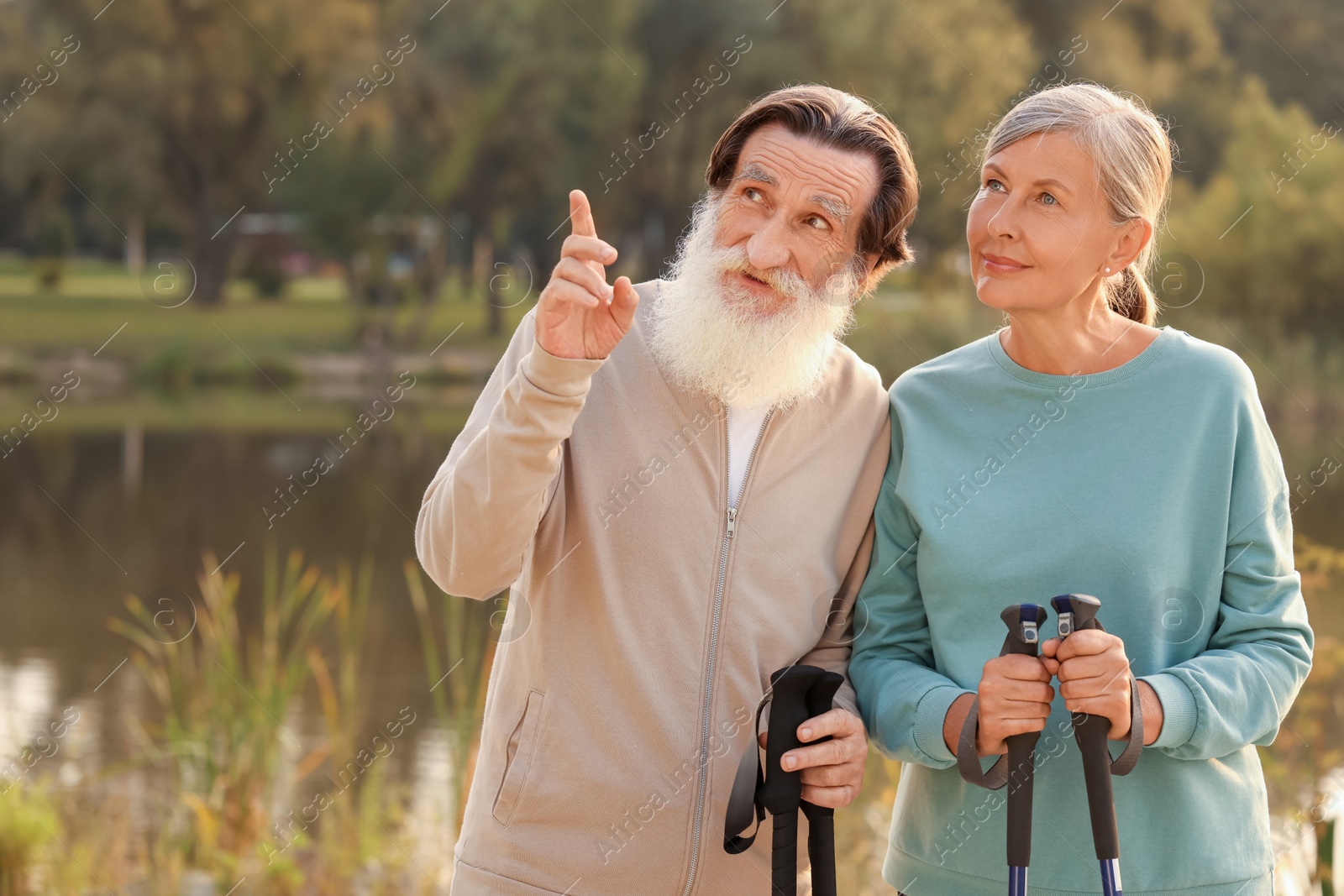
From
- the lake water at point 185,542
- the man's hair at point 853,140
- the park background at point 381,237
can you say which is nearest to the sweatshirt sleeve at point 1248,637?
the man's hair at point 853,140

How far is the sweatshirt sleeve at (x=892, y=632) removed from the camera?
2127 millimetres

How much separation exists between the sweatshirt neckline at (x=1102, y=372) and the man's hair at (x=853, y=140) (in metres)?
0.39

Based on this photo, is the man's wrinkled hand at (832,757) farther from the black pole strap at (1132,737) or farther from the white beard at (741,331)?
the white beard at (741,331)

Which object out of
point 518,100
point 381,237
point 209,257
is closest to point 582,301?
point 518,100

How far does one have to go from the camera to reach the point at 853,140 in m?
2.39

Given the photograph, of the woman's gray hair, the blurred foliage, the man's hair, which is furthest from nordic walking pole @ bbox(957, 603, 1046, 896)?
the blurred foliage

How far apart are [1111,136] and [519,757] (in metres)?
1.35

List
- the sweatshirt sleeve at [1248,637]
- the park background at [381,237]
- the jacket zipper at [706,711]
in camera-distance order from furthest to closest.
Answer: the park background at [381,237] < the jacket zipper at [706,711] < the sweatshirt sleeve at [1248,637]

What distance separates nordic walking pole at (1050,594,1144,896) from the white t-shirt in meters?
0.62

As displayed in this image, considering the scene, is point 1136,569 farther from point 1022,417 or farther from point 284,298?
point 284,298

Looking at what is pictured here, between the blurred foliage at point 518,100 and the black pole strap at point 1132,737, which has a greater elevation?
the blurred foliage at point 518,100

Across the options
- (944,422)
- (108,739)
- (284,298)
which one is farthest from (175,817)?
(284,298)

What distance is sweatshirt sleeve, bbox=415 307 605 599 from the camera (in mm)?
1955

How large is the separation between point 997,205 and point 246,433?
17.7 m
